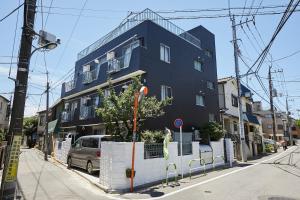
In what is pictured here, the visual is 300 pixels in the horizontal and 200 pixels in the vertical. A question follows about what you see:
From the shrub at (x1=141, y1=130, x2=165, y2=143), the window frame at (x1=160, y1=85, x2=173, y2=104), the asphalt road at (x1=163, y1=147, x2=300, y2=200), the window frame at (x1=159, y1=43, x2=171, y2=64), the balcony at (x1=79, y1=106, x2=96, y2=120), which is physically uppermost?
the window frame at (x1=159, y1=43, x2=171, y2=64)

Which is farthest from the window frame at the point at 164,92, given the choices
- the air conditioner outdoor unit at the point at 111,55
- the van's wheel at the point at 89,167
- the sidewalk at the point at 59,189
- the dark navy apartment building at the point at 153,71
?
the sidewalk at the point at 59,189

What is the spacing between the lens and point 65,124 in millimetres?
25281

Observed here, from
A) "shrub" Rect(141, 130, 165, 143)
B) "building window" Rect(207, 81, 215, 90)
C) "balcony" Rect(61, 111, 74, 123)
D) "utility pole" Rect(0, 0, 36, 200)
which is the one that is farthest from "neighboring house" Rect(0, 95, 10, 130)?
"utility pole" Rect(0, 0, 36, 200)

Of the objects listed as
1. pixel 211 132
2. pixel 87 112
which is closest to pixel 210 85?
pixel 211 132

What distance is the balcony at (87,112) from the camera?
64.4ft

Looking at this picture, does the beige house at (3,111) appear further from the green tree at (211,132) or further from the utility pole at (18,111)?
the utility pole at (18,111)

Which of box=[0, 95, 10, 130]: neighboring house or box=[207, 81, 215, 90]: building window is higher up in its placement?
box=[207, 81, 215, 90]: building window

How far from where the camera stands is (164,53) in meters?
17.2

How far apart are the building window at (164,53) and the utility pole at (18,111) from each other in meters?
10.8

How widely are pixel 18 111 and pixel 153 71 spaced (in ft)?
33.9

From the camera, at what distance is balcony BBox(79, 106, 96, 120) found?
64.4 ft

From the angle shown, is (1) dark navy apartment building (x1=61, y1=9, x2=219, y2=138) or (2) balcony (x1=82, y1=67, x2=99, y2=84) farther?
(2) balcony (x1=82, y1=67, x2=99, y2=84)

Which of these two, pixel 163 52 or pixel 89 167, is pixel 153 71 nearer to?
pixel 163 52

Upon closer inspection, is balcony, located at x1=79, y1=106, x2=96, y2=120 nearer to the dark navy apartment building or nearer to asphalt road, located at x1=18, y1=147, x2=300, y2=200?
the dark navy apartment building
